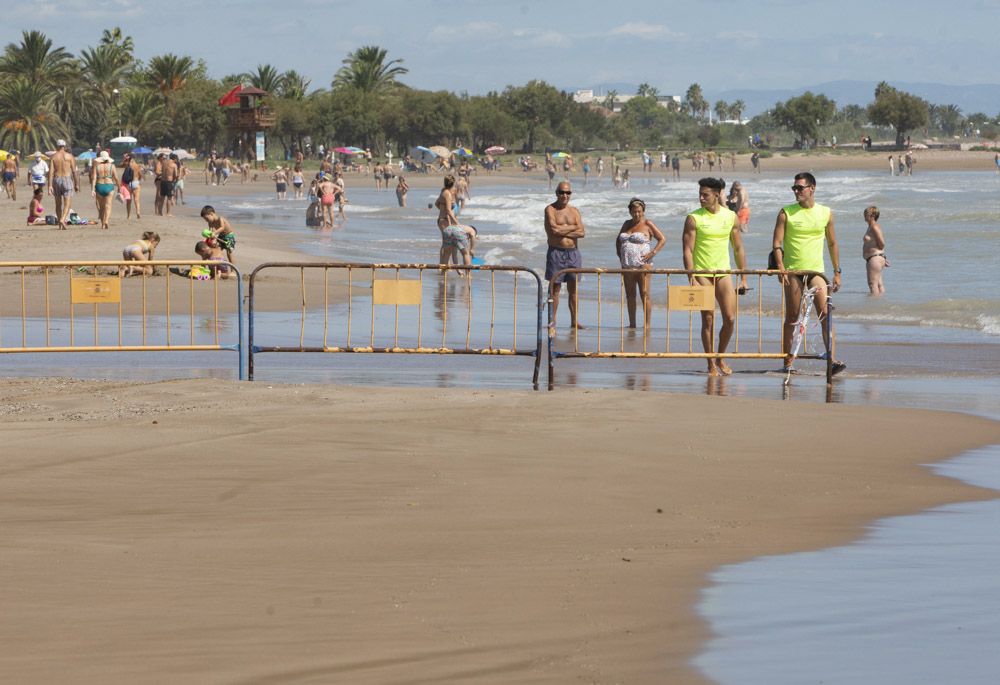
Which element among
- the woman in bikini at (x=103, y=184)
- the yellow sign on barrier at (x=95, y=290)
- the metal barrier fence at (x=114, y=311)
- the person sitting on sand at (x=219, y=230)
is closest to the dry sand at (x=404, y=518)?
the yellow sign on barrier at (x=95, y=290)

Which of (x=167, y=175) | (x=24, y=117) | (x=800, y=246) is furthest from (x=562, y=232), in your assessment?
(x=24, y=117)

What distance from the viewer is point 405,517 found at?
6906 millimetres

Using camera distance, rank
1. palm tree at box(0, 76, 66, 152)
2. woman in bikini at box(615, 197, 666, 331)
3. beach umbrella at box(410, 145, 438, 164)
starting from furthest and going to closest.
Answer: beach umbrella at box(410, 145, 438, 164), palm tree at box(0, 76, 66, 152), woman in bikini at box(615, 197, 666, 331)

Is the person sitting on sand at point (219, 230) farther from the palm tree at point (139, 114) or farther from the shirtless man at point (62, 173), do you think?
the palm tree at point (139, 114)

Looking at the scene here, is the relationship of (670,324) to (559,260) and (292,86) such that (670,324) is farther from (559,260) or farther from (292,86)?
(292,86)

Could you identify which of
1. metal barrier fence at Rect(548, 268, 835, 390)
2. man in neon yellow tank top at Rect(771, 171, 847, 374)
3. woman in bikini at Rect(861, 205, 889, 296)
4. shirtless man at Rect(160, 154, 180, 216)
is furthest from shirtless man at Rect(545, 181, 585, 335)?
shirtless man at Rect(160, 154, 180, 216)

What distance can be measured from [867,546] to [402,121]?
116 metres

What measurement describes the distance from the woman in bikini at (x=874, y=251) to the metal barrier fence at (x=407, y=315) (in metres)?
4.40

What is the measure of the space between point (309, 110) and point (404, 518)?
11227 centimetres

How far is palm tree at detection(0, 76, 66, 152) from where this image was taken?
98.0 metres

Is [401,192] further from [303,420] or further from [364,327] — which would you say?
[303,420]

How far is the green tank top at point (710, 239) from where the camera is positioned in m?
12.7

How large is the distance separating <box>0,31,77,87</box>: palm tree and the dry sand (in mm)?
101339

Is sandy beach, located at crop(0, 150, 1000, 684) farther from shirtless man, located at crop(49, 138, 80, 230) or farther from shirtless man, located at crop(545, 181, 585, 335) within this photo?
shirtless man, located at crop(49, 138, 80, 230)
